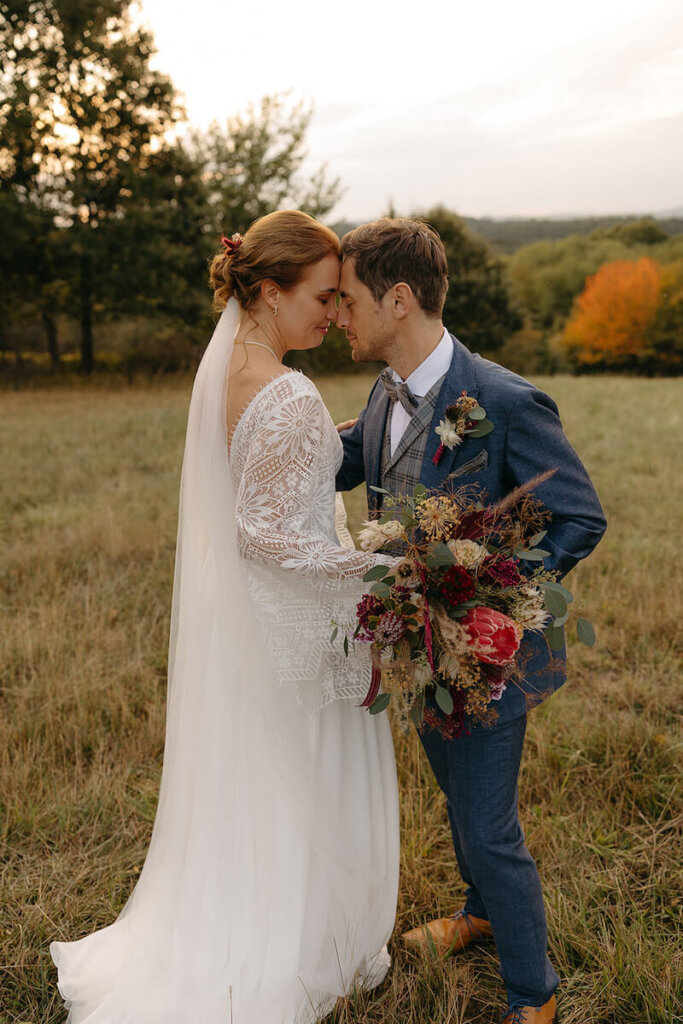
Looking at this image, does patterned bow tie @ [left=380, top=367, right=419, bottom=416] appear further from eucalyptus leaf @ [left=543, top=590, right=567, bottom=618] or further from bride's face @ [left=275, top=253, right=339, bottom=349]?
eucalyptus leaf @ [left=543, top=590, right=567, bottom=618]

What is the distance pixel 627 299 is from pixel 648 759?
139 feet

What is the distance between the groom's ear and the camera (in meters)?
2.71

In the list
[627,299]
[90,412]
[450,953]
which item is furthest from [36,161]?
[627,299]

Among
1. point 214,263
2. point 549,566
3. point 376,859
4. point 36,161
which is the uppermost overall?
point 36,161

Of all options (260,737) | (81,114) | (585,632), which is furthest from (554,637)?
(81,114)

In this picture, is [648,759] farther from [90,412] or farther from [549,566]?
[90,412]

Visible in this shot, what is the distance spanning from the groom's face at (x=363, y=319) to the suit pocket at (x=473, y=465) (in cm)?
50

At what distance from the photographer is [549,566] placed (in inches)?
97.0

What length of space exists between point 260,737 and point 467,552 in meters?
1.22

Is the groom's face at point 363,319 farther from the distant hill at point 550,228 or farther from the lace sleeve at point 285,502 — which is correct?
the distant hill at point 550,228

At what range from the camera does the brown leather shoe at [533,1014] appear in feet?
8.70

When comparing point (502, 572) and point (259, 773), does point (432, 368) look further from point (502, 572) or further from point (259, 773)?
point (259, 773)

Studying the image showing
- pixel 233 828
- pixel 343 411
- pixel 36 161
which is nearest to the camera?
pixel 233 828

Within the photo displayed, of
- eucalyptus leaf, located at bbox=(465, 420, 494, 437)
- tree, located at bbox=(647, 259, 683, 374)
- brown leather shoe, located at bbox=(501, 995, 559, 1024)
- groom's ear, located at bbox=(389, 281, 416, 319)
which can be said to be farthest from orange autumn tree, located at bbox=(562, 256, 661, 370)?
brown leather shoe, located at bbox=(501, 995, 559, 1024)
